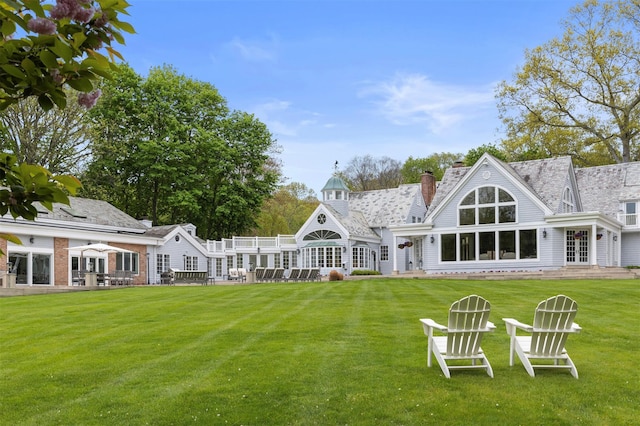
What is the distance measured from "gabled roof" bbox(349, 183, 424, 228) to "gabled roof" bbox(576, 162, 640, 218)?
11.9 meters

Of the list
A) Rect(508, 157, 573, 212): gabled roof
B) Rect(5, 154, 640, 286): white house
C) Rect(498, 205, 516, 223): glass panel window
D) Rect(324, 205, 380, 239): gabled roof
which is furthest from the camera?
Rect(324, 205, 380, 239): gabled roof

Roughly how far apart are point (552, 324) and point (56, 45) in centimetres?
647

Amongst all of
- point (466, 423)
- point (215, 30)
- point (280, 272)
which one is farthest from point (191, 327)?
point (280, 272)

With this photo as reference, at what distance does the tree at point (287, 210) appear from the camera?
55.8 metres

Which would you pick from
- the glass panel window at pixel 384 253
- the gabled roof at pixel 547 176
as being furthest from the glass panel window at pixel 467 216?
the glass panel window at pixel 384 253

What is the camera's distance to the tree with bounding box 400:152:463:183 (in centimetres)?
6581

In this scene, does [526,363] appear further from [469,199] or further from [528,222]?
[469,199]

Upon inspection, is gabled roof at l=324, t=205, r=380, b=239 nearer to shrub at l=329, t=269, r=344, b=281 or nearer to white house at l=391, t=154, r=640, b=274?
white house at l=391, t=154, r=640, b=274

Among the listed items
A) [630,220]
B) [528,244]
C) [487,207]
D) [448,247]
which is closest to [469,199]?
[487,207]

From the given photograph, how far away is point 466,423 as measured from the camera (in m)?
5.81

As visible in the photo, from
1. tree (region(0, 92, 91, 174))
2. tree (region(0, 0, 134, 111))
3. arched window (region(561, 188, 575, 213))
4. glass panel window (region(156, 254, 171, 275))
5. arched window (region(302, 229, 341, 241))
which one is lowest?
glass panel window (region(156, 254, 171, 275))

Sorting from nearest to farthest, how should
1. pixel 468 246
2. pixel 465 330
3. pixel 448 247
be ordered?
pixel 465 330 < pixel 468 246 < pixel 448 247

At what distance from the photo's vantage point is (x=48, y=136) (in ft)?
126

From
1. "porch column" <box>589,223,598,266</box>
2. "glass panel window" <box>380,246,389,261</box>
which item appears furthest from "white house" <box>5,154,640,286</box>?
"glass panel window" <box>380,246,389,261</box>
